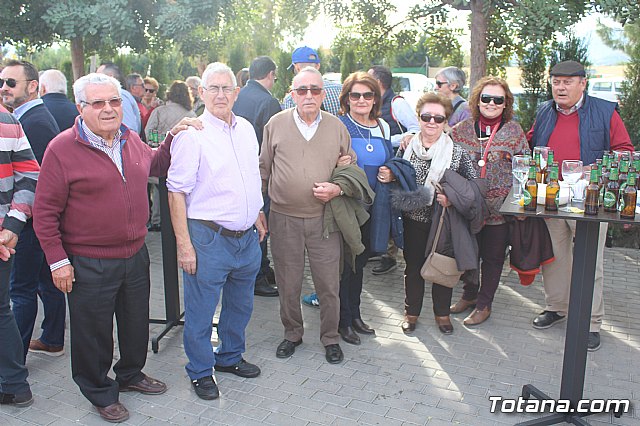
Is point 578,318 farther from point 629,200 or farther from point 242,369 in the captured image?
point 242,369

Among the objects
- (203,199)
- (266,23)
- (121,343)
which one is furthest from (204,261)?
(266,23)

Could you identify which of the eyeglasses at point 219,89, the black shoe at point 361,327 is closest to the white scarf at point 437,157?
the black shoe at point 361,327

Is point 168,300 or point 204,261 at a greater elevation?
point 204,261

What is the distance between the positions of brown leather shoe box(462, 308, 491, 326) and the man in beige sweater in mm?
1182

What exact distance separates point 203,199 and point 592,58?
19.9ft

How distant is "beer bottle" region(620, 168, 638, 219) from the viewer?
2.91 metres

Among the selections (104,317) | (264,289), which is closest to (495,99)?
(264,289)

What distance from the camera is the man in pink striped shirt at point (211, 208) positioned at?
3332mm

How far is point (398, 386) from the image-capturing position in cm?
371

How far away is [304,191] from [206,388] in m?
1.34

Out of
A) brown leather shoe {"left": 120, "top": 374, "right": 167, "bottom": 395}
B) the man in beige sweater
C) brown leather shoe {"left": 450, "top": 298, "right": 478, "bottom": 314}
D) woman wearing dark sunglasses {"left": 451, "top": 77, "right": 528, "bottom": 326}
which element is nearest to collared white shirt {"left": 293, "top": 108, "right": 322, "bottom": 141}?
the man in beige sweater

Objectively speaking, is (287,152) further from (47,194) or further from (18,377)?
(18,377)

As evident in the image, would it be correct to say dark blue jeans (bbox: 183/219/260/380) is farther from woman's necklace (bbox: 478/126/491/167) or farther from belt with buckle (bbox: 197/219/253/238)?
woman's necklace (bbox: 478/126/491/167)

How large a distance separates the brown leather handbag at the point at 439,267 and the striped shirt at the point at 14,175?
2.60 m
